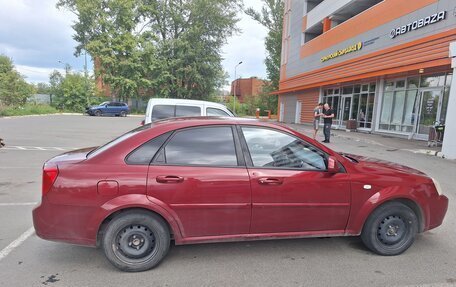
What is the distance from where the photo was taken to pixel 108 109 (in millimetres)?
36438

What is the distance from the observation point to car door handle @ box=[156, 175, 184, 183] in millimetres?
3184

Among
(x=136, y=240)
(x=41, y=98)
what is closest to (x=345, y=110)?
(x=136, y=240)

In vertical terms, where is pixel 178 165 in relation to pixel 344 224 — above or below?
above

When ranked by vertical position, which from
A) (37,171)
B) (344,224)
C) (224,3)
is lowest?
(37,171)

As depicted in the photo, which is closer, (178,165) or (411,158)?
(178,165)

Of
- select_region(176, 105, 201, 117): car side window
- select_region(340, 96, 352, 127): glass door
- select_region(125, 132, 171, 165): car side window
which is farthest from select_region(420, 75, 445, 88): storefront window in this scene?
select_region(125, 132, 171, 165): car side window

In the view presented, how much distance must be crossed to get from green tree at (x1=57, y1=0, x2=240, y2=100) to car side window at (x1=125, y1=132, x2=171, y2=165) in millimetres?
39638

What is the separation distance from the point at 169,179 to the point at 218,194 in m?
0.51

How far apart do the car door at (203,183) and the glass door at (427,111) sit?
568 inches

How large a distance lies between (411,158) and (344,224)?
8.21 m

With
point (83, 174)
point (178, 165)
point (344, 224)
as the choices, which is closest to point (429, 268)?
point (344, 224)

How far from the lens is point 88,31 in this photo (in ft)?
140

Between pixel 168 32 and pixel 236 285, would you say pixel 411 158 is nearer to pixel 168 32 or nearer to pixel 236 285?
pixel 236 285

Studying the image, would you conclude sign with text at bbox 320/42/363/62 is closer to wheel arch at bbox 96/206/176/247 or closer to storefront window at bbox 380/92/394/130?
storefront window at bbox 380/92/394/130
